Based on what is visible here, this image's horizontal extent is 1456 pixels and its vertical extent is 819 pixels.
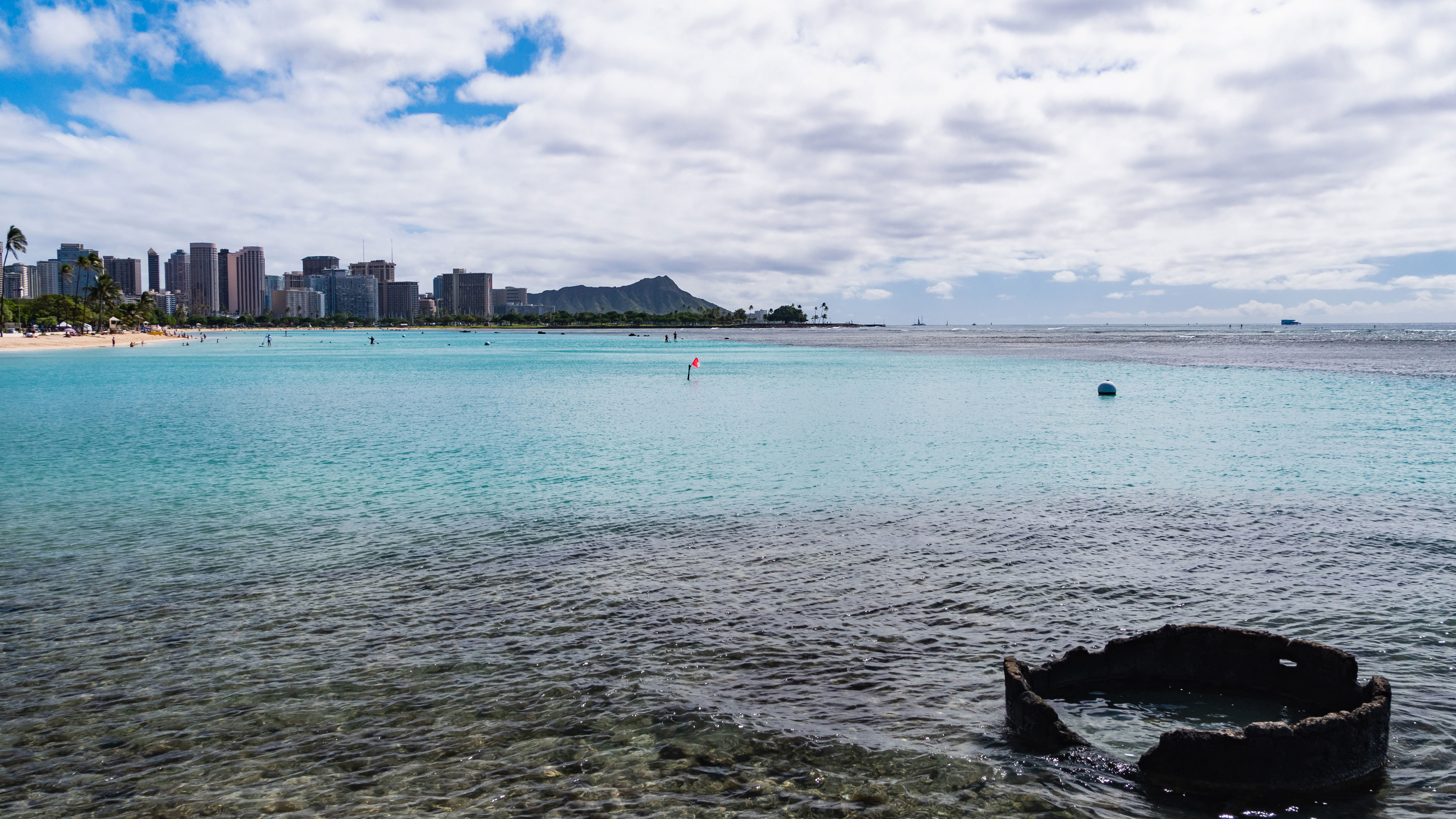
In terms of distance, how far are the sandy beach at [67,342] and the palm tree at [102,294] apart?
9.26 metres

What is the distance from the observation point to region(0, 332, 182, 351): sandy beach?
12312cm

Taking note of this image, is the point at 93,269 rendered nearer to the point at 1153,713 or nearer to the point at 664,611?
the point at 664,611

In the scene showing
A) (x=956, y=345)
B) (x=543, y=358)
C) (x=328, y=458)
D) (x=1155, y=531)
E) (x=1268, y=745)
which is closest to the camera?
(x=1268, y=745)

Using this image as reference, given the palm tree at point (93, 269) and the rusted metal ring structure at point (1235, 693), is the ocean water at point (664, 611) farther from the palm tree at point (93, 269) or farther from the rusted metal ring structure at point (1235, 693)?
the palm tree at point (93, 269)

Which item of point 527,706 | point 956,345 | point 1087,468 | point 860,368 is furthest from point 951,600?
point 956,345

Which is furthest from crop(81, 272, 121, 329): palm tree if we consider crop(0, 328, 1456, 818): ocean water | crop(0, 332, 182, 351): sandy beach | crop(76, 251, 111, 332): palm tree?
crop(0, 328, 1456, 818): ocean water

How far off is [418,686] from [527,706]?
1.44 m

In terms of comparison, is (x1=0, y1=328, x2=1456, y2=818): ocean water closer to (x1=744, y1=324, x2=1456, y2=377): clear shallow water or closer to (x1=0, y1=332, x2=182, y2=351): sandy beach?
(x1=744, y1=324, x2=1456, y2=377): clear shallow water

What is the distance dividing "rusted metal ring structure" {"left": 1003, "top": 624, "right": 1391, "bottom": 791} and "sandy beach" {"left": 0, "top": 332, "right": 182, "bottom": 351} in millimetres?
144737

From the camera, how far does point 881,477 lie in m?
24.5

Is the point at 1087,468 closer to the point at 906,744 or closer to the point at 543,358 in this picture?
the point at 906,744

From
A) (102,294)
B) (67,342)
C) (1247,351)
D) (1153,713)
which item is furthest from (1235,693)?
(102,294)

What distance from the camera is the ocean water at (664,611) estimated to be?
775 cm

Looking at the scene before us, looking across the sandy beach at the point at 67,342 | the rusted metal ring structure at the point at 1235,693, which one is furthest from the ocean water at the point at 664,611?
the sandy beach at the point at 67,342
